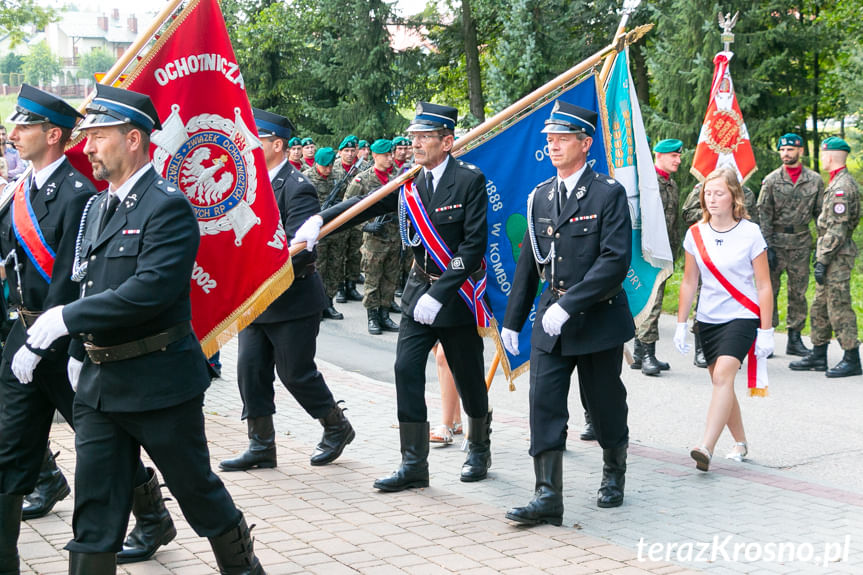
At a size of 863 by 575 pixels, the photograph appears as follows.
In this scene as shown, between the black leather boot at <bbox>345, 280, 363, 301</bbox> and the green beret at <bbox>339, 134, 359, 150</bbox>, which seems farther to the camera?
the green beret at <bbox>339, 134, 359, 150</bbox>

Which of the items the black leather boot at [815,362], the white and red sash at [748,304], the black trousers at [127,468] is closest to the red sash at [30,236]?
the black trousers at [127,468]

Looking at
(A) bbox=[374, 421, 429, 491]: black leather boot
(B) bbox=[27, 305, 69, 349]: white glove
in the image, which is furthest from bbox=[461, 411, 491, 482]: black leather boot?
(B) bbox=[27, 305, 69, 349]: white glove

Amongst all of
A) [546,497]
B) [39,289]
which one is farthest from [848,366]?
[39,289]

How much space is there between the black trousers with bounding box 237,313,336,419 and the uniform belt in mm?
2573

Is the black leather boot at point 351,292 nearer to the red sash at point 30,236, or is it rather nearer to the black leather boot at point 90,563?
the red sash at point 30,236

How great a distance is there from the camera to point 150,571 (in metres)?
4.92

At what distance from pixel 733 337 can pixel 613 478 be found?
4.77 ft

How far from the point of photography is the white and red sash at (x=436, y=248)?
6.48 meters

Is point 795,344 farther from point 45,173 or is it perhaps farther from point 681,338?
point 45,173

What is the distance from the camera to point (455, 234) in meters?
6.50

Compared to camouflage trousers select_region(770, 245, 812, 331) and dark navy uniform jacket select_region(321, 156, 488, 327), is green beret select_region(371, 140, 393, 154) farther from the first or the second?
dark navy uniform jacket select_region(321, 156, 488, 327)

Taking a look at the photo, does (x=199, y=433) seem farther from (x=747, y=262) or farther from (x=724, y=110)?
(x=724, y=110)

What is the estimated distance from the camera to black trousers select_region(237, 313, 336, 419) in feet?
22.3

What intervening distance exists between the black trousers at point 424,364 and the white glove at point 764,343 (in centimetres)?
183
